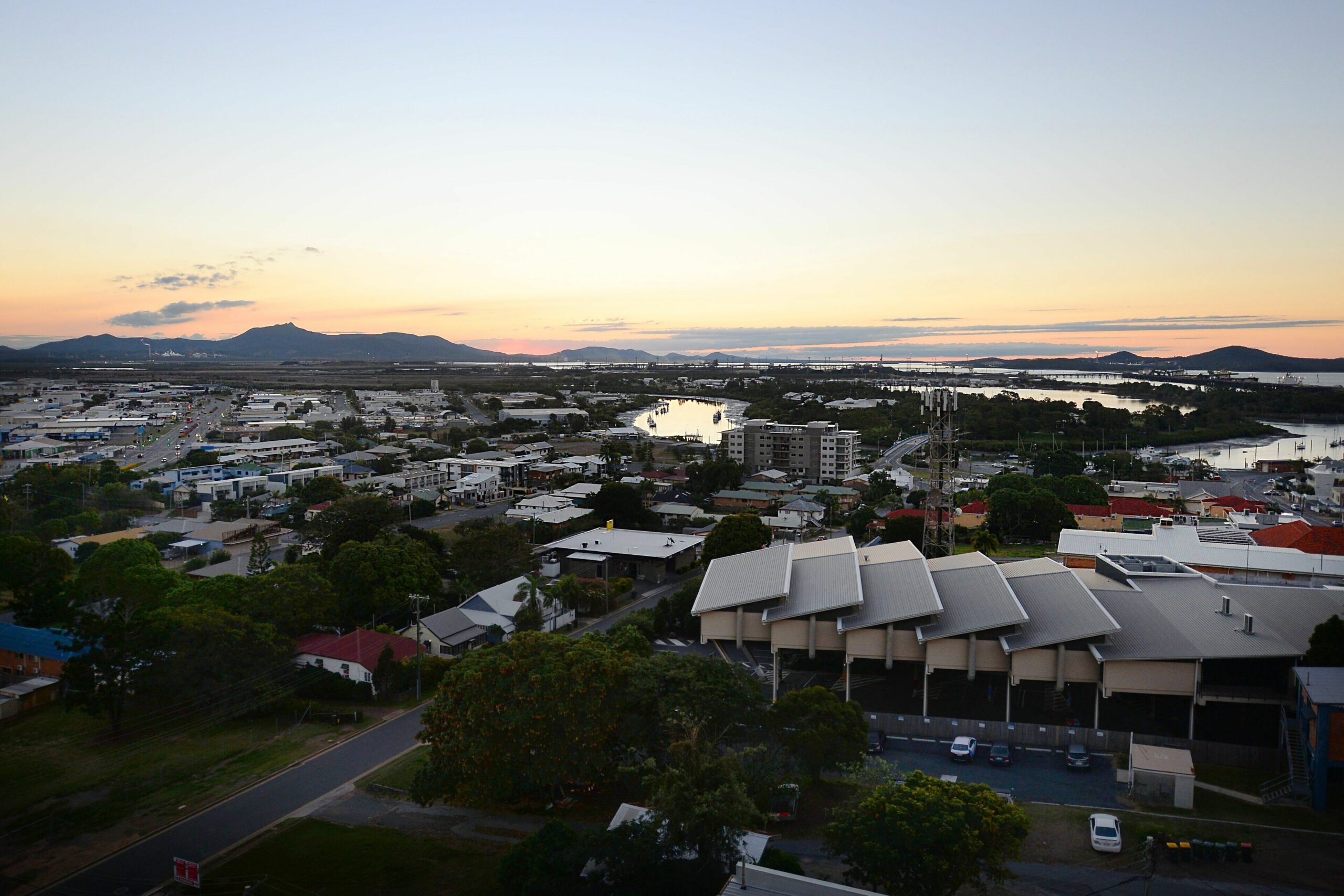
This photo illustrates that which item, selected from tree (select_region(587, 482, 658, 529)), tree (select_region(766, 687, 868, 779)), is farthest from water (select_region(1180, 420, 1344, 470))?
tree (select_region(766, 687, 868, 779))

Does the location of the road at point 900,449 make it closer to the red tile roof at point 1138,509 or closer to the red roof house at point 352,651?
the red tile roof at point 1138,509

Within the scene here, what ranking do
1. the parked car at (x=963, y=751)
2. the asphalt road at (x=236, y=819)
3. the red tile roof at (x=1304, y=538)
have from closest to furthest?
the asphalt road at (x=236, y=819) → the parked car at (x=963, y=751) → the red tile roof at (x=1304, y=538)

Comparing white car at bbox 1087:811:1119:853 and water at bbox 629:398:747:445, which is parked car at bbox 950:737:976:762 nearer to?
white car at bbox 1087:811:1119:853

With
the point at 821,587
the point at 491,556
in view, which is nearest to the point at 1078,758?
the point at 821,587

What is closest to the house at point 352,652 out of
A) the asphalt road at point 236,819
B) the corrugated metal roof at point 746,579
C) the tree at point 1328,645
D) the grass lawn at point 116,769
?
the grass lawn at point 116,769

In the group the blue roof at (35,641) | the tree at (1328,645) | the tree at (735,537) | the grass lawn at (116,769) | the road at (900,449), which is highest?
the tree at (1328,645)

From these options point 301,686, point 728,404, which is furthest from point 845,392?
point 301,686

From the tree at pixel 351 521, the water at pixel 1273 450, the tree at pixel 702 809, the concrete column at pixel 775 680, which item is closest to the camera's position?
the tree at pixel 702 809

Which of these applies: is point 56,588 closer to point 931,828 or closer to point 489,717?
point 489,717

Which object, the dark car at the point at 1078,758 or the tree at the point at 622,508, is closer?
the dark car at the point at 1078,758
